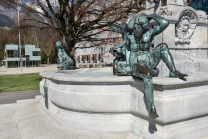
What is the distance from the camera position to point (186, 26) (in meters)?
5.38

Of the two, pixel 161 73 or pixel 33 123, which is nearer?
pixel 33 123

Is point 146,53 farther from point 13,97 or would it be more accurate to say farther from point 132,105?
point 13,97

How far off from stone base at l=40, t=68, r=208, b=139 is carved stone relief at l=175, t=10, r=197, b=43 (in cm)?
257

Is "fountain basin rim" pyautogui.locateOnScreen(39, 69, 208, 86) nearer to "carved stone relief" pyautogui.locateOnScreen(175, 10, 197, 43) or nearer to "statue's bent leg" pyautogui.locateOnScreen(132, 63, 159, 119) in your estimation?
"statue's bent leg" pyautogui.locateOnScreen(132, 63, 159, 119)

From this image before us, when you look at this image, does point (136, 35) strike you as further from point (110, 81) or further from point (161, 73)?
point (161, 73)

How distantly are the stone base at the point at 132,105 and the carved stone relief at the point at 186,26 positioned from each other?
2.57 meters

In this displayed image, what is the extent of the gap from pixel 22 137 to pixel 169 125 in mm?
2655

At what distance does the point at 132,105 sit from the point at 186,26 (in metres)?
3.38

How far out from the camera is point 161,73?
4.90m

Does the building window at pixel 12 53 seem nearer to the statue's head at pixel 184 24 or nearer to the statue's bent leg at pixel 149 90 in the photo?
the statue's head at pixel 184 24

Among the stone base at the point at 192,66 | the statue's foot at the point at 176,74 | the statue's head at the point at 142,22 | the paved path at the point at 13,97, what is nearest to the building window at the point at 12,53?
the paved path at the point at 13,97

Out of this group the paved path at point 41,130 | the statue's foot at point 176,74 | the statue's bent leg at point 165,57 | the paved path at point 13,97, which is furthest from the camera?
the paved path at point 13,97

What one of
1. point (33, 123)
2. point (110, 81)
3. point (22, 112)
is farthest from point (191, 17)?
point (22, 112)

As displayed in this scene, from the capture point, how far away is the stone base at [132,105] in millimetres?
2809
